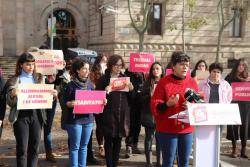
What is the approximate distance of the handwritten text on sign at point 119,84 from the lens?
637 cm

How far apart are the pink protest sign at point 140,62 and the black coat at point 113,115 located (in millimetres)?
2142

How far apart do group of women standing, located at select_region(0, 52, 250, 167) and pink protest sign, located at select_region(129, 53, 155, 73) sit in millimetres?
1560

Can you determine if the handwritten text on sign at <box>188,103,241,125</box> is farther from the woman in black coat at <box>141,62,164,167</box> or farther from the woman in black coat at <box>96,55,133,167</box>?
the woman in black coat at <box>141,62,164,167</box>

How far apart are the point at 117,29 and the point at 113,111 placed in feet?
75.6

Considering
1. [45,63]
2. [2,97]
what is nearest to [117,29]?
[45,63]

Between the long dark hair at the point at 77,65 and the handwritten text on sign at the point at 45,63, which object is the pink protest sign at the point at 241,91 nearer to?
the long dark hair at the point at 77,65

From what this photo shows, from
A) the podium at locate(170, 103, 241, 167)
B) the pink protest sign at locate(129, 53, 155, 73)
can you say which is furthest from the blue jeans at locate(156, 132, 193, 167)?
the pink protest sign at locate(129, 53, 155, 73)

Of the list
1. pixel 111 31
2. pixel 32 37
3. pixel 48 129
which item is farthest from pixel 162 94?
pixel 32 37

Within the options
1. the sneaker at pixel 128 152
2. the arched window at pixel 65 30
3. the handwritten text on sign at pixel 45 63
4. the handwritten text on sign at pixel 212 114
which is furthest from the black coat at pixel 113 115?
the arched window at pixel 65 30

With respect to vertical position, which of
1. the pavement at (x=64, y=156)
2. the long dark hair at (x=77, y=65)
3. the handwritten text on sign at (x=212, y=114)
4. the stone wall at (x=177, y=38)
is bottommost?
the pavement at (x=64, y=156)

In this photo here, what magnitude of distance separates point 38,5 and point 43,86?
2920 centimetres

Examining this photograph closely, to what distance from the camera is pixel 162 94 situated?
5234mm

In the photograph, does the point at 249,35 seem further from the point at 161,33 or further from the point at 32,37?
the point at 32,37

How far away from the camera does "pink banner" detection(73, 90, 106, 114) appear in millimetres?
5918
